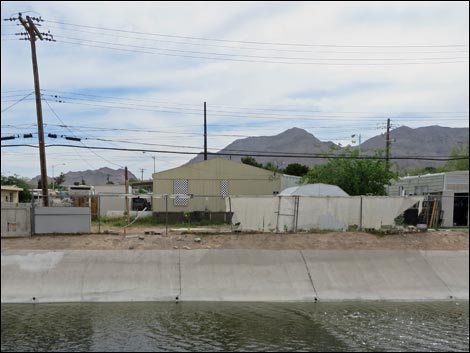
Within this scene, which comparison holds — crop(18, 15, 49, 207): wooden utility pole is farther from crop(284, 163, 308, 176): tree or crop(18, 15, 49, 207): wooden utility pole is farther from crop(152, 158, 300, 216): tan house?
crop(284, 163, 308, 176): tree

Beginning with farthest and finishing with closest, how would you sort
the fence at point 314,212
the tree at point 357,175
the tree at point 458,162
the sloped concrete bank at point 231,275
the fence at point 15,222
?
1. the tree at point 458,162
2. the tree at point 357,175
3. the fence at point 314,212
4. the fence at point 15,222
5. the sloped concrete bank at point 231,275

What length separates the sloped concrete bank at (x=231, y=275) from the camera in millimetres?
17938

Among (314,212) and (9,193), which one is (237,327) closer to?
(314,212)

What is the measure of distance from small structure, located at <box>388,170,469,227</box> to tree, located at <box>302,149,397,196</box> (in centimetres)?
307

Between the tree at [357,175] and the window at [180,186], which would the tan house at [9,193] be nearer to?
the window at [180,186]

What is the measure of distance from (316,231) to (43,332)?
14.3 metres

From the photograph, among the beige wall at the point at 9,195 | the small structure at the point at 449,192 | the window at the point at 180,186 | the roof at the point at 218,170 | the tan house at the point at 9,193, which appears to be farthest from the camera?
the beige wall at the point at 9,195

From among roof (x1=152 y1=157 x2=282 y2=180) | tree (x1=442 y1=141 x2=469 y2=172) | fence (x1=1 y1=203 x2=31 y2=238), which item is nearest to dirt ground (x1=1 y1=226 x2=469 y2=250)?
fence (x1=1 y1=203 x2=31 y2=238)

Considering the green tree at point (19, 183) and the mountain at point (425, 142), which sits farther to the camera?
the mountain at point (425, 142)

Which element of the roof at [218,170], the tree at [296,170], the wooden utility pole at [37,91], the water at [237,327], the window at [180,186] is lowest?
the water at [237,327]

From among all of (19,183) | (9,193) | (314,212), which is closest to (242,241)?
(314,212)

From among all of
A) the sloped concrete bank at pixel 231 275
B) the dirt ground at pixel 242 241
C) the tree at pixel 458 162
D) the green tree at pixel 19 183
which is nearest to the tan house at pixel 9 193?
the green tree at pixel 19 183

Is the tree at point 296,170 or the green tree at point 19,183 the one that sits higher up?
the tree at point 296,170

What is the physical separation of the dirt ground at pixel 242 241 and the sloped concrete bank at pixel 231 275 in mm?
574
